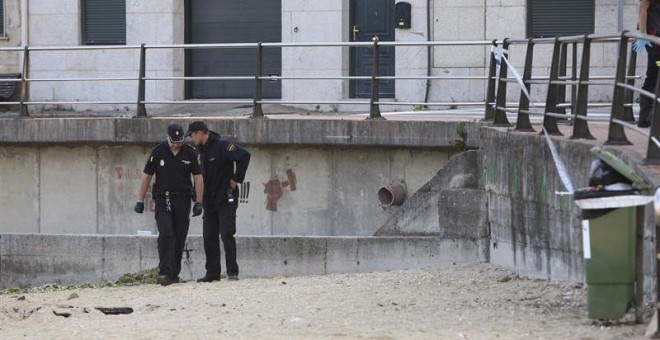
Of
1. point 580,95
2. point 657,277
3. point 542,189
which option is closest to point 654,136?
point 657,277

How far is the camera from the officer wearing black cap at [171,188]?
16406 millimetres

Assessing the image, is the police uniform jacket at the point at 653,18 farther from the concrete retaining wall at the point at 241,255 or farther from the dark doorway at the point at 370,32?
the dark doorway at the point at 370,32

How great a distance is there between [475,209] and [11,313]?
5.38m

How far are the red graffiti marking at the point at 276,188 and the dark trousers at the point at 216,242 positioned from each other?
7.71ft

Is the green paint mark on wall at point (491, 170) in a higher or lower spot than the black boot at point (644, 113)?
lower

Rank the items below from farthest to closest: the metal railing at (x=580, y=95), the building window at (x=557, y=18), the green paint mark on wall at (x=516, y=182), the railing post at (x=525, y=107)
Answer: the building window at (x=557, y=18) → the railing post at (x=525, y=107) → the green paint mark on wall at (x=516, y=182) → the metal railing at (x=580, y=95)

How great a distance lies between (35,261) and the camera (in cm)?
1958

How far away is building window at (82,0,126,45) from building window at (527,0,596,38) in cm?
716

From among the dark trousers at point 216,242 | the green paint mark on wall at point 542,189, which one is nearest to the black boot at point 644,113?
the green paint mark on wall at point 542,189

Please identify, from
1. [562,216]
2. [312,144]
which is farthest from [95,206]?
[562,216]

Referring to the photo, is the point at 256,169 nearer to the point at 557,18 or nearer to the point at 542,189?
the point at 542,189

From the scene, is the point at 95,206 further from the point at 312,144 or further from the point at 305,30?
the point at 305,30

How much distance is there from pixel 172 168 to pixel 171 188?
0.22 metres

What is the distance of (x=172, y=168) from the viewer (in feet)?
53.8
